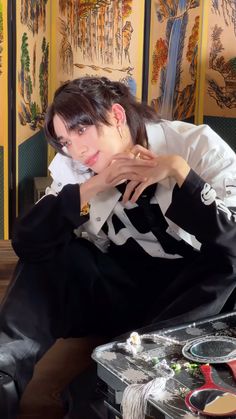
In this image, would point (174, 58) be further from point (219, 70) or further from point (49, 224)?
point (49, 224)

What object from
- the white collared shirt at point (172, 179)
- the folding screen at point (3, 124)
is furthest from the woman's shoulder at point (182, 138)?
the folding screen at point (3, 124)

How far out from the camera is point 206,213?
60.1 inches

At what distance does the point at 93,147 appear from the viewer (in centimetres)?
165

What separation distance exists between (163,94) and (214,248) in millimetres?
2187

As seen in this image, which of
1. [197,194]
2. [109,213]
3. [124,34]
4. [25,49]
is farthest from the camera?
[124,34]

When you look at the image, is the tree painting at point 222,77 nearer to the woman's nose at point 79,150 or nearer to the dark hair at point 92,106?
the dark hair at point 92,106

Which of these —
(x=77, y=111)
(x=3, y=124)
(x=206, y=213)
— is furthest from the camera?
(x=3, y=124)

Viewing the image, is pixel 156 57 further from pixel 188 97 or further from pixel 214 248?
pixel 214 248

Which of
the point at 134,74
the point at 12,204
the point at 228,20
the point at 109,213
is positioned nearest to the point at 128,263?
the point at 109,213

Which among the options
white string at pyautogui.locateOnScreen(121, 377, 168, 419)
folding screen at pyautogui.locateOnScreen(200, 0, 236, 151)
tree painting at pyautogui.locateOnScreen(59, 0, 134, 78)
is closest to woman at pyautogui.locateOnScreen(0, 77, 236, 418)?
white string at pyautogui.locateOnScreen(121, 377, 168, 419)

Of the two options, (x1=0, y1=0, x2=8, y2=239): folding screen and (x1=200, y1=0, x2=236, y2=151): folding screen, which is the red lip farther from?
(x1=200, y1=0, x2=236, y2=151): folding screen

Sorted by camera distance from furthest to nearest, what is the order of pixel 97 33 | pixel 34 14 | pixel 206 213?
1. pixel 97 33
2. pixel 34 14
3. pixel 206 213

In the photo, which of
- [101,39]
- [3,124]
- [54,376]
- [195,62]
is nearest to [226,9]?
[195,62]

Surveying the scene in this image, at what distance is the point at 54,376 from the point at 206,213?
0.71m
